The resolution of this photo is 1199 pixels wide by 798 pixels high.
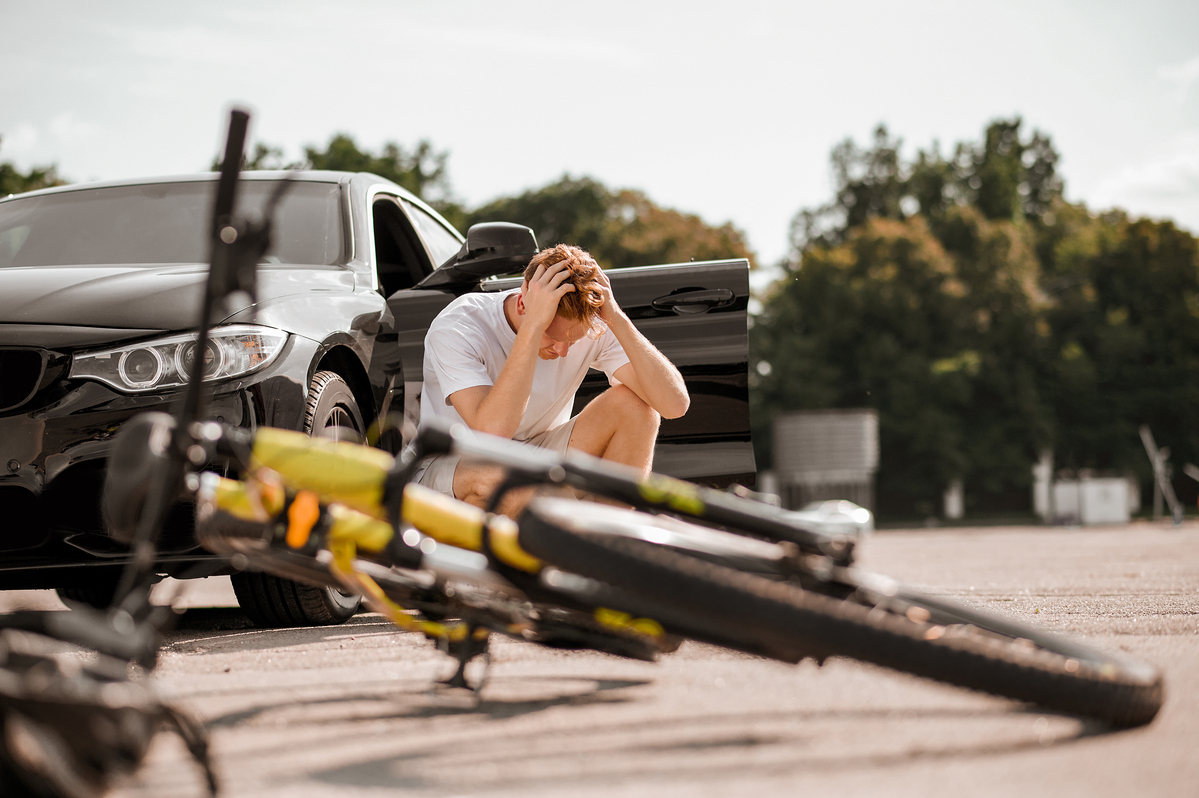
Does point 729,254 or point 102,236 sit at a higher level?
point 729,254

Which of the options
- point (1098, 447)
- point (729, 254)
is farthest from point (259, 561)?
point (1098, 447)

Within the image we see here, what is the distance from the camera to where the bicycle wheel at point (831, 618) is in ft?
7.12

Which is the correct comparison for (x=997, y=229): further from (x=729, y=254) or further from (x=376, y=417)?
(x=376, y=417)

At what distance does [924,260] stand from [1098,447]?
36.1 feet

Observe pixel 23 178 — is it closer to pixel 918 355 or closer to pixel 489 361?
pixel 489 361

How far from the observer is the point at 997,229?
53.3 m

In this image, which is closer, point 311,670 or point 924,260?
point 311,670

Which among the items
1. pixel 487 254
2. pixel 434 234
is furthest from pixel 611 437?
pixel 434 234

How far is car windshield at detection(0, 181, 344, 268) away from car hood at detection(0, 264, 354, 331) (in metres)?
0.47

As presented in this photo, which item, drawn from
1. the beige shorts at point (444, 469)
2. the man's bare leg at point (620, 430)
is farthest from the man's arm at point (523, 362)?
the man's bare leg at point (620, 430)

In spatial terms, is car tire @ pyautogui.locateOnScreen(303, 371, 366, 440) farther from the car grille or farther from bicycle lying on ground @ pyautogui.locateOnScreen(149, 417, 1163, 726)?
bicycle lying on ground @ pyautogui.locateOnScreen(149, 417, 1163, 726)

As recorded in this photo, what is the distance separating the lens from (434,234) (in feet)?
21.2

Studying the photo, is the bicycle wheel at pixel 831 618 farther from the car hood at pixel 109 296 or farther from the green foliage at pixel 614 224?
the green foliage at pixel 614 224

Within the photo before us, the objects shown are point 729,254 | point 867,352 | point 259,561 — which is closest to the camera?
point 259,561
